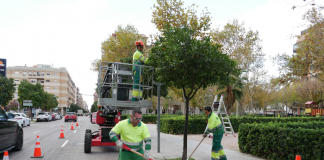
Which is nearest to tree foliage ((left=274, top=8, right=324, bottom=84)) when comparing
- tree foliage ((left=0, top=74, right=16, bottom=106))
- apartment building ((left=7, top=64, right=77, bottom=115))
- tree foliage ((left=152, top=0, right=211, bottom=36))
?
tree foliage ((left=152, top=0, right=211, bottom=36))

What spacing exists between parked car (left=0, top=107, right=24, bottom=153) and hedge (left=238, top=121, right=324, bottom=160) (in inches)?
327

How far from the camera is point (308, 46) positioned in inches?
574

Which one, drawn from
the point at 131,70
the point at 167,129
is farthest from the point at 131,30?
the point at 131,70

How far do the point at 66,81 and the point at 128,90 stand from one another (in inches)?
4058

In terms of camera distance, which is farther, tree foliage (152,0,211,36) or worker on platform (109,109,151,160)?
tree foliage (152,0,211,36)

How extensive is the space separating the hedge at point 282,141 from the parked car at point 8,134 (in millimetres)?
8317

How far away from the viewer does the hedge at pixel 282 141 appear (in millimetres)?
7014

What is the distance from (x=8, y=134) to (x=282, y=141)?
8829 millimetres

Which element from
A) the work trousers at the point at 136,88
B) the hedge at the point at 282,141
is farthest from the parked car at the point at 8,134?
the hedge at the point at 282,141

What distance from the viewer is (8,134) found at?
354 inches

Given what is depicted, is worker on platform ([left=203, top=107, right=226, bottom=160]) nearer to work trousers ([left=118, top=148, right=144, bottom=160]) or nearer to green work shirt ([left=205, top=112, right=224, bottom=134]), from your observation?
green work shirt ([left=205, top=112, right=224, bottom=134])

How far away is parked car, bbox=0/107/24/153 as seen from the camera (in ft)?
27.9

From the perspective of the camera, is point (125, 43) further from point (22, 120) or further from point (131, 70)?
point (131, 70)

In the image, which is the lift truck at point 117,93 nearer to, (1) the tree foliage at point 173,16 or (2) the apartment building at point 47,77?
(1) the tree foliage at point 173,16
